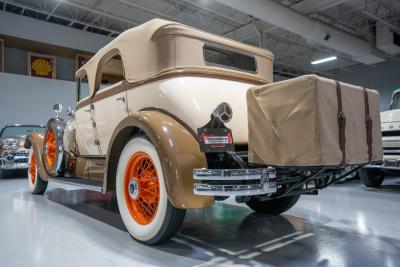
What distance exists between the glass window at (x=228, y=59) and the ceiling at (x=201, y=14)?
237 inches

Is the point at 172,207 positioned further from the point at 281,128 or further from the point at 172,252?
the point at 281,128

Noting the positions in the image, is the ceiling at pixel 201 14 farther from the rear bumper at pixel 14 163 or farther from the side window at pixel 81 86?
the side window at pixel 81 86

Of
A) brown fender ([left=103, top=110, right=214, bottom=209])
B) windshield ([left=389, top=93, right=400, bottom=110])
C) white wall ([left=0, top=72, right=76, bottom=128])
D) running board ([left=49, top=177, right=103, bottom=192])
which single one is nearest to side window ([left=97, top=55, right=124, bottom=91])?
running board ([left=49, top=177, right=103, bottom=192])

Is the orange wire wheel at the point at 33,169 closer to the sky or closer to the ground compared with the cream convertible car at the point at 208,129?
closer to the ground

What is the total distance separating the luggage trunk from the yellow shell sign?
35.5 feet

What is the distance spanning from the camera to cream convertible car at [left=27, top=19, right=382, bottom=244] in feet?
6.72

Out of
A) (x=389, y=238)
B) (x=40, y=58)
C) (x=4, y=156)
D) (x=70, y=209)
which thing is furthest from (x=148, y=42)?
(x=40, y=58)

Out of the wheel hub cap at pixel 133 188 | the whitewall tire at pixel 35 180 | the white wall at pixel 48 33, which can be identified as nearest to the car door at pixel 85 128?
the wheel hub cap at pixel 133 188

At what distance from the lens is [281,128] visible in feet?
6.84

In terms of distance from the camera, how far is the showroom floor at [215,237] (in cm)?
220

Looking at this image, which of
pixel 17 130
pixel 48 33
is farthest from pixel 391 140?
pixel 48 33

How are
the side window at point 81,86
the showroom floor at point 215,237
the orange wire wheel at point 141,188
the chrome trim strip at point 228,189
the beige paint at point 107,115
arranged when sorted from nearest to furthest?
the chrome trim strip at point 228,189
the showroom floor at point 215,237
the orange wire wheel at point 141,188
the beige paint at point 107,115
the side window at point 81,86

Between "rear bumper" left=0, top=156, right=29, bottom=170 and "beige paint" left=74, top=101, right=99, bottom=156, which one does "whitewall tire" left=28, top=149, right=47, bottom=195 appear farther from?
"rear bumper" left=0, top=156, right=29, bottom=170

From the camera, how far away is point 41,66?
1127 cm
